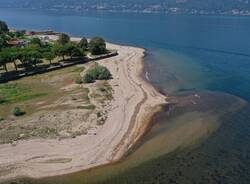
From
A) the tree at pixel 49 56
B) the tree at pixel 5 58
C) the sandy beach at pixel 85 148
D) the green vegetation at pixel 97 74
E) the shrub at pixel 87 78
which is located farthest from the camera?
the tree at pixel 49 56

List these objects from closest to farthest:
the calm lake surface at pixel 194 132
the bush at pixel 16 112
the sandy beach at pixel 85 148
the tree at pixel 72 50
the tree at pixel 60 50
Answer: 1. the calm lake surface at pixel 194 132
2. the sandy beach at pixel 85 148
3. the bush at pixel 16 112
4. the tree at pixel 60 50
5. the tree at pixel 72 50

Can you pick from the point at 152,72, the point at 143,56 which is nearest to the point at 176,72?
the point at 152,72

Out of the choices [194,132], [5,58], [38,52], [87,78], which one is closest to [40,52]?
[38,52]

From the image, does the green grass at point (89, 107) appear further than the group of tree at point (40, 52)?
No

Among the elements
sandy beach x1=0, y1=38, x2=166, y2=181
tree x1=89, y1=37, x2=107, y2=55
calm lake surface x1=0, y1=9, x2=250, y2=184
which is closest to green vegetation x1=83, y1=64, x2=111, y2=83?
calm lake surface x1=0, y1=9, x2=250, y2=184

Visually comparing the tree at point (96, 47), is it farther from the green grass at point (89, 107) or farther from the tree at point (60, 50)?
the green grass at point (89, 107)

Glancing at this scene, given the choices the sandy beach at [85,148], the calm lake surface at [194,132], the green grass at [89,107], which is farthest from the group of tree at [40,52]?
the sandy beach at [85,148]

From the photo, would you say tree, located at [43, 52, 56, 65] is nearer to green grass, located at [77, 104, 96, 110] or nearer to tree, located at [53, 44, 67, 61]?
tree, located at [53, 44, 67, 61]
